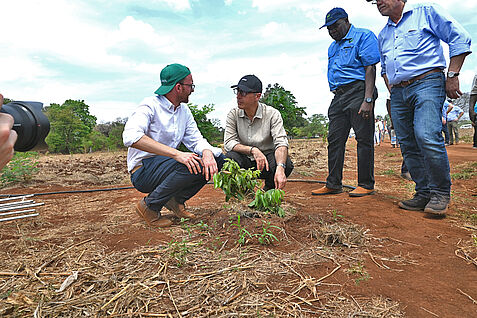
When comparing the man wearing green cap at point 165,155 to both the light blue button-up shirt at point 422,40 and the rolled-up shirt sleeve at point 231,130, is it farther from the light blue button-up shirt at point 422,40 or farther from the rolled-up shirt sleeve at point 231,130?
the light blue button-up shirt at point 422,40

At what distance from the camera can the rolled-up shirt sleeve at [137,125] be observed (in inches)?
92.9

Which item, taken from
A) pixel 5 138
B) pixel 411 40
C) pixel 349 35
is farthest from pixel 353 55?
pixel 5 138

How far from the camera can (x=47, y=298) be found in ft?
4.83

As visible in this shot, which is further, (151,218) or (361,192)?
(361,192)

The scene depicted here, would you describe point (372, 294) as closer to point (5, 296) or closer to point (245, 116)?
point (5, 296)

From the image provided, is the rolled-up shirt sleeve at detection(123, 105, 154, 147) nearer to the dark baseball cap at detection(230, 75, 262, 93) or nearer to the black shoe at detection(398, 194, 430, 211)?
the dark baseball cap at detection(230, 75, 262, 93)

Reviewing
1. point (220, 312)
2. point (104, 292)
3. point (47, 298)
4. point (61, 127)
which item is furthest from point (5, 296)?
point (61, 127)

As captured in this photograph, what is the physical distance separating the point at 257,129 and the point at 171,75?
1.03 metres

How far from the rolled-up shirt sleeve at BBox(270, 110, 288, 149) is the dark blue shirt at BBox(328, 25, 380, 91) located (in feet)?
3.35

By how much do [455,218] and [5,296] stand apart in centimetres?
311

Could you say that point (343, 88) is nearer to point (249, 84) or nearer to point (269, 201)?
point (249, 84)

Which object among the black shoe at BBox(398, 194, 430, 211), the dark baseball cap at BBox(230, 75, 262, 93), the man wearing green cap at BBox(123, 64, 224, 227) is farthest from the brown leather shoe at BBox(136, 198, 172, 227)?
the black shoe at BBox(398, 194, 430, 211)

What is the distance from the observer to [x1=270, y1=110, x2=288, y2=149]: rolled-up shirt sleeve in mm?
3020

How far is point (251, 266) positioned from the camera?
1.70 m
